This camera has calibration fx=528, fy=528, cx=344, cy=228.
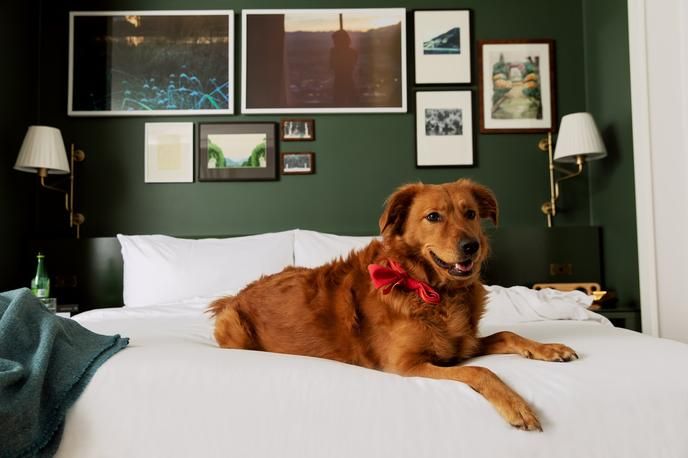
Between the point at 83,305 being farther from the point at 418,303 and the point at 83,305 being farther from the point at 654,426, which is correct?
the point at 654,426

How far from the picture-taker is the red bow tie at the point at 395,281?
57.1 inches

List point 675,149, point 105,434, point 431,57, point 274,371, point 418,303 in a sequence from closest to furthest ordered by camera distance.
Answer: point 105,434
point 274,371
point 418,303
point 675,149
point 431,57

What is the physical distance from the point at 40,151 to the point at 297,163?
5.15 ft

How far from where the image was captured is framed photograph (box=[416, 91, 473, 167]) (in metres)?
3.63

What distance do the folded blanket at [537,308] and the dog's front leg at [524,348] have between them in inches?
23.3

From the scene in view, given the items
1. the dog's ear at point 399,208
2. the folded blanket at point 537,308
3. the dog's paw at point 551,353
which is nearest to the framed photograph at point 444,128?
the folded blanket at point 537,308

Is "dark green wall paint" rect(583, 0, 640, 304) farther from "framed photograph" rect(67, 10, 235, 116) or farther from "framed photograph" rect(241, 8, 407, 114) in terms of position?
"framed photograph" rect(67, 10, 235, 116)

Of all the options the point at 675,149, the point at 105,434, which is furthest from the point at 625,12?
the point at 105,434

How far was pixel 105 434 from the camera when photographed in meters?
1.08

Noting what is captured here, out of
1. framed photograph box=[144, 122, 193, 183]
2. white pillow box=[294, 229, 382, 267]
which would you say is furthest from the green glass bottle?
white pillow box=[294, 229, 382, 267]

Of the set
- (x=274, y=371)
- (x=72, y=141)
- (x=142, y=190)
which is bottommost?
(x=274, y=371)

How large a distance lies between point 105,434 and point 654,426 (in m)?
1.14

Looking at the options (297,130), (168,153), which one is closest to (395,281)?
(297,130)

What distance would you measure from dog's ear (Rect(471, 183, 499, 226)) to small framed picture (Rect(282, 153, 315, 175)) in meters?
2.03
